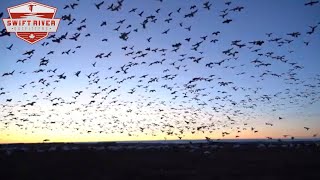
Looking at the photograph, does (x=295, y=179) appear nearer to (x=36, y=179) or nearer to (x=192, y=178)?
(x=192, y=178)

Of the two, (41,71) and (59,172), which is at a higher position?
(41,71)

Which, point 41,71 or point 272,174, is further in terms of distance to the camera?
point 272,174

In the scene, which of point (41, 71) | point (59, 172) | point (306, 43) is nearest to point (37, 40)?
point (41, 71)

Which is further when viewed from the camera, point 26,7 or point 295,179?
point 295,179

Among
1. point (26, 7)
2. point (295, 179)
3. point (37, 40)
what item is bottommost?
point (295, 179)

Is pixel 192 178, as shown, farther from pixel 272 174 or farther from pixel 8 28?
Answer: pixel 8 28

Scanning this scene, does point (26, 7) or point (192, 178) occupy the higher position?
point (26, 7)

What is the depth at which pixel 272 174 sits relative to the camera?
4794cm

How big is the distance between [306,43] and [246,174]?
854 inches

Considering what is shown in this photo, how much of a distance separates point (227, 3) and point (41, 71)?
1768cm

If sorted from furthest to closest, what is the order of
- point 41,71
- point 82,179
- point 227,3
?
point 82,179 < point 41,71 < point 227,3

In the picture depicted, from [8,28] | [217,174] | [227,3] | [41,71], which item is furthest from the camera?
[217,174]

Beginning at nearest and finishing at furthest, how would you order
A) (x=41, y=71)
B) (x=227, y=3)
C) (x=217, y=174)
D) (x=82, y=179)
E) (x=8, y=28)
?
1. (x=8, y=28)
2. (x=227, y=3)
3. (x=41, y=71)
4. (x=82, y=179)
5. (x=217, y=174)

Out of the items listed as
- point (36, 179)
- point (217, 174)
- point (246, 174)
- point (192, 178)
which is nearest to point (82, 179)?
point (36, 179)
